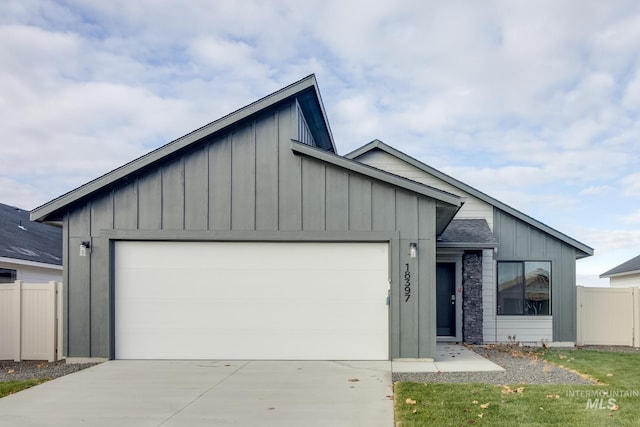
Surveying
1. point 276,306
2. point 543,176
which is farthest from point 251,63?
point 543,176

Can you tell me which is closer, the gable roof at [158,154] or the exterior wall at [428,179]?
the gable roof at [158,154]

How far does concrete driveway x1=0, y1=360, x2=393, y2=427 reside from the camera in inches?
232

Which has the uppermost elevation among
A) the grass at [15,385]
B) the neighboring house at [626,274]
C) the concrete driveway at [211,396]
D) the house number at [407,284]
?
the house number at [407,284]

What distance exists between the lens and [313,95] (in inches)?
436

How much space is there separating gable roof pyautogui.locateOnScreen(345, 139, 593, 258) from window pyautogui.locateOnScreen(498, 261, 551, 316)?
0.81 m

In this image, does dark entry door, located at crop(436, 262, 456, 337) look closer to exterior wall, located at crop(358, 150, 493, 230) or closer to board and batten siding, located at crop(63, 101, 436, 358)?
exterior wall, located at crop(358, 150, 493, 230)

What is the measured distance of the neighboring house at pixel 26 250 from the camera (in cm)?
1528

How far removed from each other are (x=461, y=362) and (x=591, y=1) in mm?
7754

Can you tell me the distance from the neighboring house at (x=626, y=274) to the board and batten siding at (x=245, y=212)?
14.2m

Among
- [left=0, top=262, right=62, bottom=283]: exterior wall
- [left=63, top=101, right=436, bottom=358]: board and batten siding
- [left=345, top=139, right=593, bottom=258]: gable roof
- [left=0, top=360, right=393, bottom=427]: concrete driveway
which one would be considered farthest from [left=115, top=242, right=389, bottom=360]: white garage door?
[left=0, top=262, right=62, bottom=283]: exterior wall

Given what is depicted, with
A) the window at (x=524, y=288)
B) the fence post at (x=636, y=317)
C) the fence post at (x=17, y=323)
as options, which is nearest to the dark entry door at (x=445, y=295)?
the window at (x=524, y=288)

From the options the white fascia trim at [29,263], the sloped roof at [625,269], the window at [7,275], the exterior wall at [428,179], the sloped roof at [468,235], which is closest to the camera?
the sloped roof at [468,235]

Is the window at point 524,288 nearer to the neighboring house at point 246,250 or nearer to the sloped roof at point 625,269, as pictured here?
the neighboring house at point 246,250

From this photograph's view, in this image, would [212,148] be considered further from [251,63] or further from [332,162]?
[251,63]
